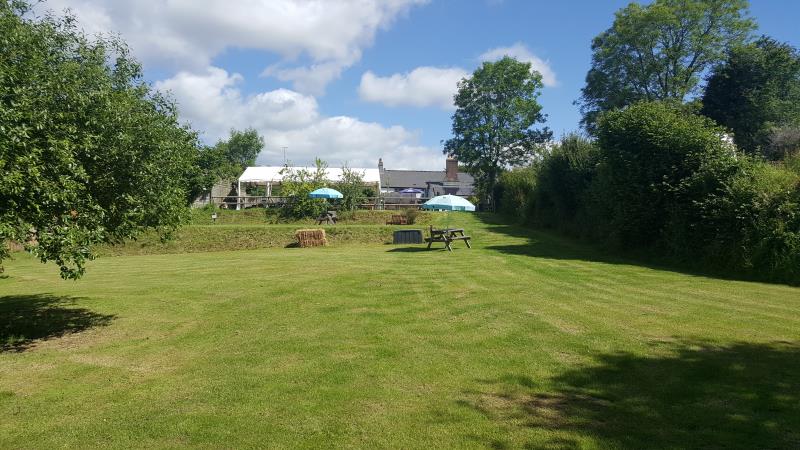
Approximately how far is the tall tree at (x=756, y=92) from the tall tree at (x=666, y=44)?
317 cm

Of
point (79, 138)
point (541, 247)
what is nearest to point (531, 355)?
point (79, 138)

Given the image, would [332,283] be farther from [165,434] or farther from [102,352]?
[165,434]

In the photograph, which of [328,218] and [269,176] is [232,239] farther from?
[269,176]

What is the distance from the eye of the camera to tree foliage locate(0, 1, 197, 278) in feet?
22.1

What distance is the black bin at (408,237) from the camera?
2159 centimetres

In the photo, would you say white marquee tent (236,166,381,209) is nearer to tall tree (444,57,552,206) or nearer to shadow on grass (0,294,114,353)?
tall tree (444,57,552,206)

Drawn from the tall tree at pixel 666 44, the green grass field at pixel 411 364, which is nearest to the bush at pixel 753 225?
the green grass field at pixel 411 364

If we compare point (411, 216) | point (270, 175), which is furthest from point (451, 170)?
point (411, 216)

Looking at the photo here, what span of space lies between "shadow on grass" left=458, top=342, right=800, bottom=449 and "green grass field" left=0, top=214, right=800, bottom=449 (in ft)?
0.07

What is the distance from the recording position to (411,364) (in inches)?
243

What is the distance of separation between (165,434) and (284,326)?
3.78 metres

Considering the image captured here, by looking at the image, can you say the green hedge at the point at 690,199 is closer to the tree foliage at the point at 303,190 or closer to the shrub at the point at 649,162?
the shrub at the point at 649,162

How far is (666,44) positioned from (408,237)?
1251 inches

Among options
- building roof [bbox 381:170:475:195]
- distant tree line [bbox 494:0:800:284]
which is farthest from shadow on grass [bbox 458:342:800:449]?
building roof [bbox 381:170:475:195]
